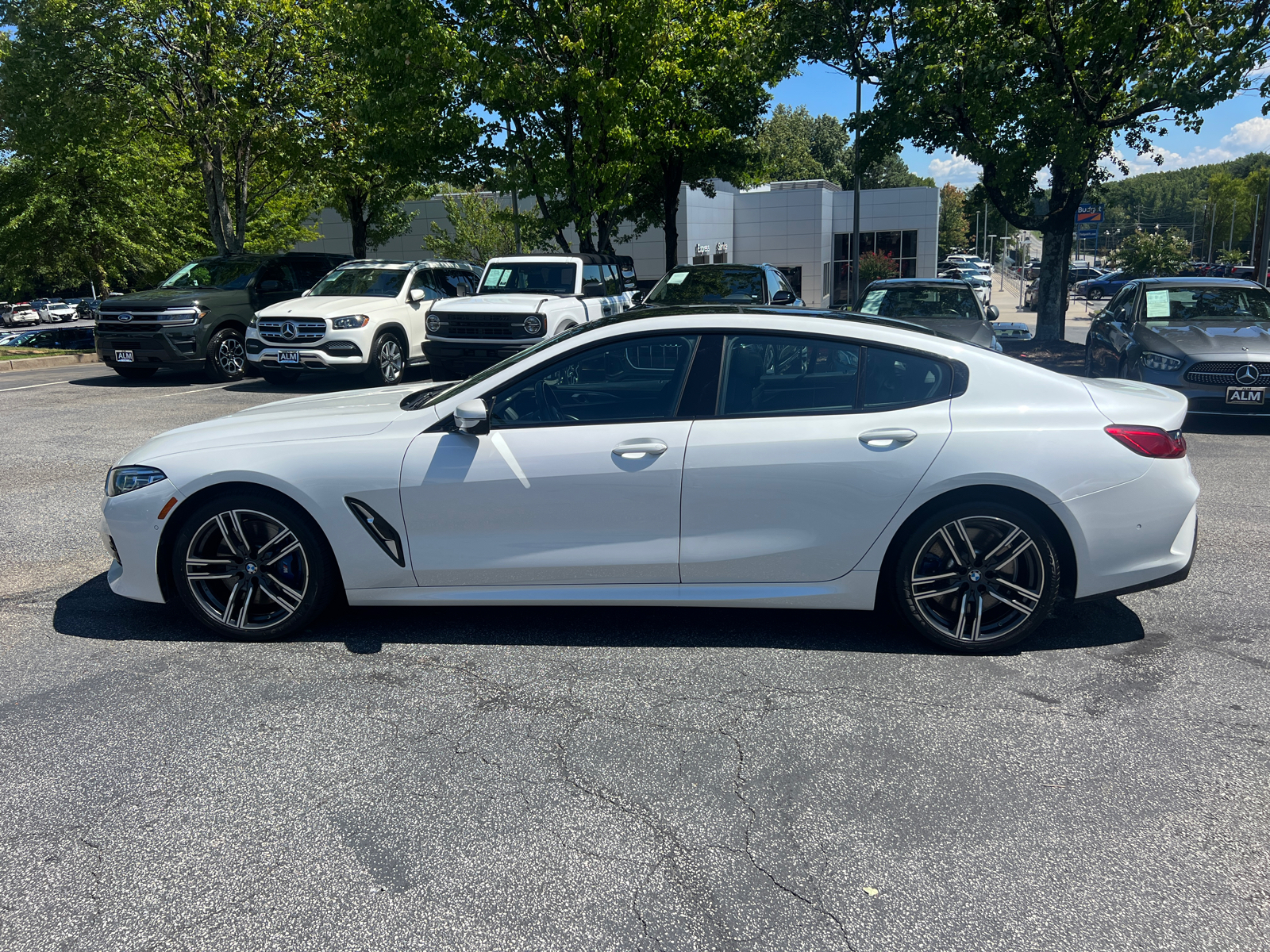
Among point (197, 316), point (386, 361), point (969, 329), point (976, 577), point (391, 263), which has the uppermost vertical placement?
point (391, 263)

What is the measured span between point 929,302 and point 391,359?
303 inches

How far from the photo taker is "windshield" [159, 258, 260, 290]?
52.2 ft

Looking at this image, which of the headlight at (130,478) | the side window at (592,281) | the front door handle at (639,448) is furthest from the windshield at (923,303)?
the headlight at (130,478)

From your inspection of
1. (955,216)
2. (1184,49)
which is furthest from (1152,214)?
(1184,49)

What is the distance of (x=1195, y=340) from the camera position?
1012 centimetres

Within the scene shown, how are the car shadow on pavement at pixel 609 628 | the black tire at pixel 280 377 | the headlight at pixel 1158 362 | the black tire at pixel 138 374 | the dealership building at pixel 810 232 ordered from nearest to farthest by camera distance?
1. the car shadow on pavement at pixel 609 628
2. the headlight at pixel 1158 362
3. the black tire at pixel 280 377
4. the black tire at pixel 138 374
5. the dealership building at pixel 810 232

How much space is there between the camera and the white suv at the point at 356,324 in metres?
13.5

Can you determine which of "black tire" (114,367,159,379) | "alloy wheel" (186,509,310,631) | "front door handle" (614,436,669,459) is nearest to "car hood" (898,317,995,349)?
"front door handle" (614,436,669,459)

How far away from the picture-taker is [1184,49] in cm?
1588

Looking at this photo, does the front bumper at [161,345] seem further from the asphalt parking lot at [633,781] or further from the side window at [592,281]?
the asphalt parking lot at [633,781]

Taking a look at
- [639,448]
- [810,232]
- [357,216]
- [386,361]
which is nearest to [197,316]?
[386,361]

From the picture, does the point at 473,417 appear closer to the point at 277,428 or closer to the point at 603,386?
the point at 603,386

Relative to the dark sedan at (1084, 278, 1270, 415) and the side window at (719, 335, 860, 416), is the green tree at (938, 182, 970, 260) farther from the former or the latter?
the side window at (719, 335, 860, 416)

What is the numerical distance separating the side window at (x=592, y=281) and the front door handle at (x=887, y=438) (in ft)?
34.7
